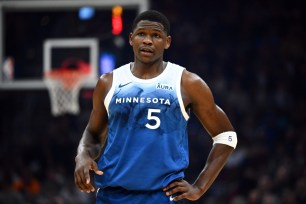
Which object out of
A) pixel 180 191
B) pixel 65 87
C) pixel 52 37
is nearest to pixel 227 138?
pixel 180 191

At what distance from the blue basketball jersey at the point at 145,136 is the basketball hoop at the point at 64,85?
6228mm

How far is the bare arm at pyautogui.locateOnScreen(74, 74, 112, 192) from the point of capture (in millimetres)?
4086

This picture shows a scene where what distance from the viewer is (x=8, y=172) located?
13.6 metres

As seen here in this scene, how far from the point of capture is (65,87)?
34.3 ft

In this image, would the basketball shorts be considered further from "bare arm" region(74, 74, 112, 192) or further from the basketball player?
"bare arm" region(74, 74, 112, 192)

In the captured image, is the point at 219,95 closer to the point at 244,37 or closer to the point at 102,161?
the point at 244,37

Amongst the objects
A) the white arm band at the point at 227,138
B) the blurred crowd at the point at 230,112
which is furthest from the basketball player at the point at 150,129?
the blurred crowd at the point at 230,112

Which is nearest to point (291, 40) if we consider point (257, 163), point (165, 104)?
point (257, 163)

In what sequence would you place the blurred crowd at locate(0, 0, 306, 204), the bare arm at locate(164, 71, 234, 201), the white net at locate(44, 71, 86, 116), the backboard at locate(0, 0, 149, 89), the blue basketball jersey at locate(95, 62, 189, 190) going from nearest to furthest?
1. the blue basketball jersey at locate(95, 62, 189, 190)
2. the bare arm at locate(164, 71, 234, 201)
3. the white net at locate(44, 71, 86, 116)
4. the backboard at locate(0, 0, 149, 89)
5. the blurred crowd at locate(0, 0, 306, 204)

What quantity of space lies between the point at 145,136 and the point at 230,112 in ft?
30.2

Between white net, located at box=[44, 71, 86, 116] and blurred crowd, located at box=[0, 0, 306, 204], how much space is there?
5.44 feet

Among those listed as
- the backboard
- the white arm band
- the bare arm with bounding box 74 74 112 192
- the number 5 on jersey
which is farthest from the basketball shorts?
the backboard

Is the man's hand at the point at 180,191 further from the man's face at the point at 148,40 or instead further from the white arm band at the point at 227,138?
the man's face at the point at 148,40

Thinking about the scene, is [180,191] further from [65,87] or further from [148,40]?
[65,87]
